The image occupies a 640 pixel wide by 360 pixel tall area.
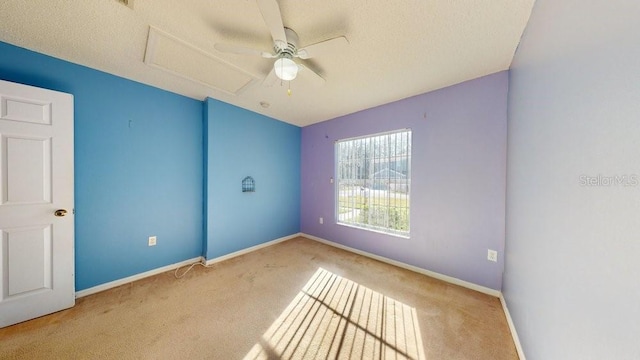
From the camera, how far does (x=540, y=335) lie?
43.5 inches

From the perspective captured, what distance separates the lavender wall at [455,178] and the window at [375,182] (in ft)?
0.49

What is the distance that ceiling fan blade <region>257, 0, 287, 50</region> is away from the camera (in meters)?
1.11

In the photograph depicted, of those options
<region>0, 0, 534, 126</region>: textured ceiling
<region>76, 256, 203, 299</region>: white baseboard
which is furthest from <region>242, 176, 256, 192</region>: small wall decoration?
<region>0, 0, 534, 126</region>: textured ceiling

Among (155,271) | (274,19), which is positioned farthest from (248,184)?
(274,19)

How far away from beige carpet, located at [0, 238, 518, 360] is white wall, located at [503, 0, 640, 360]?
0.51 metres

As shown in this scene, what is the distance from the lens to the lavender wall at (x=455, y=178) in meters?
2.05

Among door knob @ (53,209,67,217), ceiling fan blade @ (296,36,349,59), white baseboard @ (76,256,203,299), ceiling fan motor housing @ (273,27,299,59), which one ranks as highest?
ceiling fan motor housing @ (273,27,299,59)

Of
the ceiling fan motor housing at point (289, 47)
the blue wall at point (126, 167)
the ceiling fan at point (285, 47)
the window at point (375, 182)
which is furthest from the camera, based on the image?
the window at point (375, 182)

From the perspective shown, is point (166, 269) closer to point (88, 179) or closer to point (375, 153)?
point (88, 179)

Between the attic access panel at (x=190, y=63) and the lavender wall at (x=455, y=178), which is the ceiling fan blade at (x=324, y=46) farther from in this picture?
the lavender wall at (x=455, y=178)

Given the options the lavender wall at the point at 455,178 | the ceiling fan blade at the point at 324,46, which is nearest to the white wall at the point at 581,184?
the lavender wall at the point at 455,178

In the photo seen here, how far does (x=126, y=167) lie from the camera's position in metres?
2.29

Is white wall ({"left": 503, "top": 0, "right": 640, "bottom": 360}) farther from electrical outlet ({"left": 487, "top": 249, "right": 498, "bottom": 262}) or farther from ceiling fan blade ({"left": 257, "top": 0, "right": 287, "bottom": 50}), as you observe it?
ceiling fan blade ({"left": 257, "top": 0, "right": 287, "bottom": 50})

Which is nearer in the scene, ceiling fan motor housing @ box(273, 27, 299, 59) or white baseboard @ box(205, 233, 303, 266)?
ceiling fan motor housing @ box(273, 27, 299, 59)
